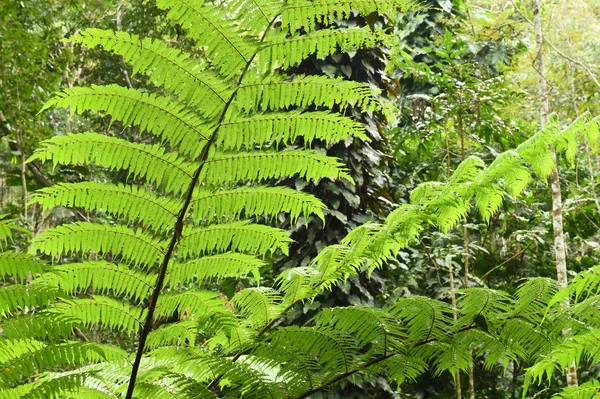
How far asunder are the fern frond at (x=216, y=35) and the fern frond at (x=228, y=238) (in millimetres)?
368

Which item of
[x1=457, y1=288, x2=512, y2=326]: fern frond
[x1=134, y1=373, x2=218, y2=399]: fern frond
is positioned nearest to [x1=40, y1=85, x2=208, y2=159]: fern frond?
[x1=134, y1=373, x2=218, y2=399]: fern frond

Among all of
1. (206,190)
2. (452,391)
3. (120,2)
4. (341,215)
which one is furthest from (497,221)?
(120,2)

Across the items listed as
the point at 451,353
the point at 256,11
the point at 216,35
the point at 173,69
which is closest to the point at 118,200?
the point at 173,69

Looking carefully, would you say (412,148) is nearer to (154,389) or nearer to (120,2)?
(154,389)

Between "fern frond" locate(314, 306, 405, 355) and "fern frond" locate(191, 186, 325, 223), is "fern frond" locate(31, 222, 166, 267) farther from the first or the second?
"fern frond" locate(314, 306, 405, 355)

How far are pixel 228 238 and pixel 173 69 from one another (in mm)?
422

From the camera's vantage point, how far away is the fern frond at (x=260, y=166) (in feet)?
4.97

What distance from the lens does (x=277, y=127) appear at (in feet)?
5.01

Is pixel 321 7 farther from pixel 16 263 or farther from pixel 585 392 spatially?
pixel 585 392

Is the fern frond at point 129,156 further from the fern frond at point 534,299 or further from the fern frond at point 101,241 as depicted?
the fern frond at point 534,299

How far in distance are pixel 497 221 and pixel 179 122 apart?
4233 millimetres

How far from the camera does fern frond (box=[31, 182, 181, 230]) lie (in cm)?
147

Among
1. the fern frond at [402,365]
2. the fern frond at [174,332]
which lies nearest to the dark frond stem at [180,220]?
the fern frond at [174,332]

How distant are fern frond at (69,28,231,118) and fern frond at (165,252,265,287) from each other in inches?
13.7
